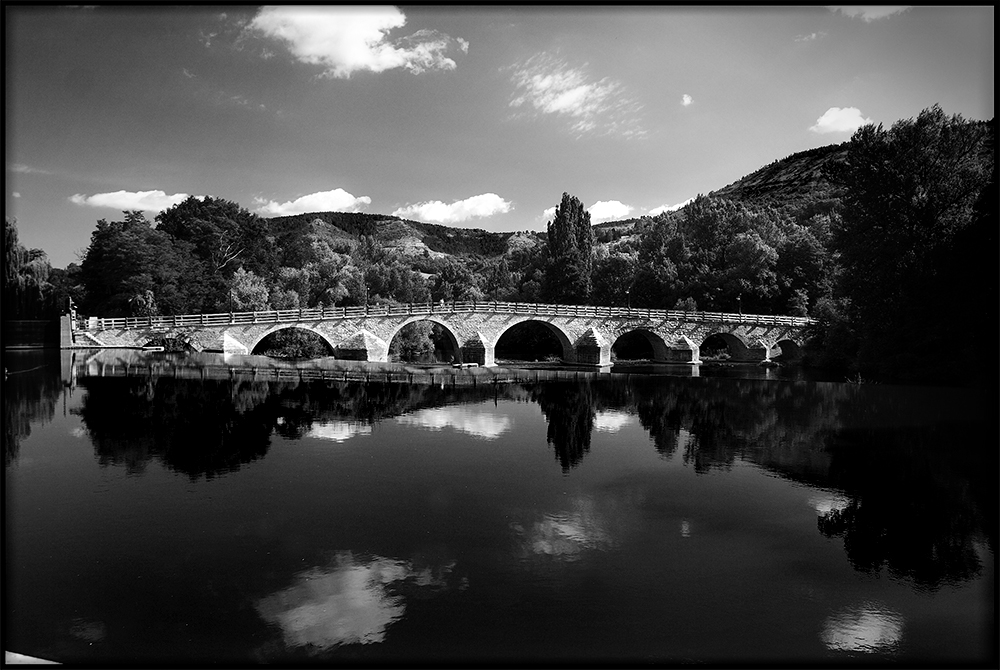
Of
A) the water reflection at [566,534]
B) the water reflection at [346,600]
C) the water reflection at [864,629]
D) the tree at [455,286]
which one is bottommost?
the water reflection at [864,629]

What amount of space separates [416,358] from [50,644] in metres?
51.6

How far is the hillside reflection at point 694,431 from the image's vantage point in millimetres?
13336

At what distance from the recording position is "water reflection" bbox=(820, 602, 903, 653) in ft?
29.3

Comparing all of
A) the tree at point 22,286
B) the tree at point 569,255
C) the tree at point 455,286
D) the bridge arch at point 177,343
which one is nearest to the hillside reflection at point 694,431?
the bridge arch at point 177,343

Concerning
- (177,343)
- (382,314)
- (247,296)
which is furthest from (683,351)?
(177,343)

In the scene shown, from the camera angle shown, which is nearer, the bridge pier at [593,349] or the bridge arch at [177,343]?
the bridge arch at [177,343]

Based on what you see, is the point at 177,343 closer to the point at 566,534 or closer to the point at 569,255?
the point at 566,534

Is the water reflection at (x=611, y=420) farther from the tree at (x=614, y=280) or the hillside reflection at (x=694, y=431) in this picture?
the tree at (x=614, y=280)

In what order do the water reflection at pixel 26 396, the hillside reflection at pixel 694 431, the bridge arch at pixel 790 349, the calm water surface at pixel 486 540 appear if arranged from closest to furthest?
the calm water surface at pixel 486 540, the hillside reflection at pixel 694 431, the water reflection at pixel 26 396, the bridge arch at pixel 790 349

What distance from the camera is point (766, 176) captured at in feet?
602

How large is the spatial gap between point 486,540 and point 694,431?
14219 mm

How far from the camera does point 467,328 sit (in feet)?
169

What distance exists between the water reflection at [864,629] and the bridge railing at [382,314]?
40.6 m

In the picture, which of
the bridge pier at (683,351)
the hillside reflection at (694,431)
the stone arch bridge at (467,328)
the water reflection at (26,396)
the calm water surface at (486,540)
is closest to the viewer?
the calm water surface at (486,540)
